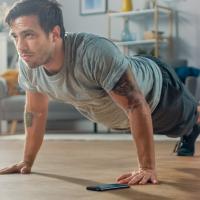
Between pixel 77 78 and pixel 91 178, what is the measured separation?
0.32 meters

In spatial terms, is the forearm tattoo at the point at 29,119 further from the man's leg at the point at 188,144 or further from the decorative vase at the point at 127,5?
the decorative vase at the point at 127,5

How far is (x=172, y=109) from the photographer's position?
212 centimetres

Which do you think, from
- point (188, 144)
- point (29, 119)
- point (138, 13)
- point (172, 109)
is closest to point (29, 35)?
point (29, 119)

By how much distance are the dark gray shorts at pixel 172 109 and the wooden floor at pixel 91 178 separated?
0.15 meters

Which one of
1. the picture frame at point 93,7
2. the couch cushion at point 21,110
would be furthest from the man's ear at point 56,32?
the picture frame at point 93,7

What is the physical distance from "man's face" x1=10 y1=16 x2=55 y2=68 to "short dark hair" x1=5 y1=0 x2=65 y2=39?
0.04 ft

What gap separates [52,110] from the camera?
5.30 meters

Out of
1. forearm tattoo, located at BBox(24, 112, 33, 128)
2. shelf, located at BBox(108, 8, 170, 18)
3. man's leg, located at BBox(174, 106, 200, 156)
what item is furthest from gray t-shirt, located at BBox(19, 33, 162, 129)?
shelf, located at BBox(108, 8, 170, 18)

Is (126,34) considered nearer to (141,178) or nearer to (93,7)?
(93,7)

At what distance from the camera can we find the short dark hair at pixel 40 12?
1.60 meters

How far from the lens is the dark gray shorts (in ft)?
6.87

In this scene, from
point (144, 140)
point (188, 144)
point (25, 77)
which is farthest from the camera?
point (188, 144)

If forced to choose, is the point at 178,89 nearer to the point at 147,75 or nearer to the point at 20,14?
the point at 147,75

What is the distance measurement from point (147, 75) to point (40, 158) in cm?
84
